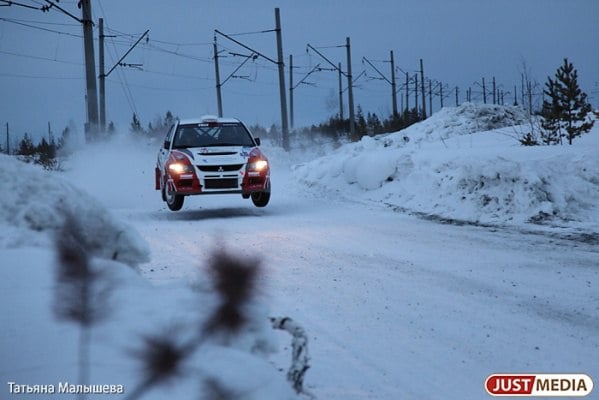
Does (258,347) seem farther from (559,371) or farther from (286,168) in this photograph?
(286,168)

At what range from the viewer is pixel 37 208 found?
14.9 feet

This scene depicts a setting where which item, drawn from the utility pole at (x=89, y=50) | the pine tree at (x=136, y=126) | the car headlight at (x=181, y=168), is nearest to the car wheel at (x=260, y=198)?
the car headlight at (x=181, y=168)

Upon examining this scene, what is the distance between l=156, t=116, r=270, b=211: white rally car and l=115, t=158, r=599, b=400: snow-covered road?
1959mm

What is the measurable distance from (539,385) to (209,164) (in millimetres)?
9631

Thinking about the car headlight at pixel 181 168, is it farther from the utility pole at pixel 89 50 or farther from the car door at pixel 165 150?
the utility pole at pixel 89 50

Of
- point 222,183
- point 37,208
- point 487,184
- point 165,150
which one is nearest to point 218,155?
point 222,183

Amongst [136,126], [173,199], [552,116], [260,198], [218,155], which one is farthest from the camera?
[136,126]

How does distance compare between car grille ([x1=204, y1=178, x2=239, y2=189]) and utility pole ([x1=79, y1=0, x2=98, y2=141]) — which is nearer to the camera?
car grille ([x1=204, y1=178, x2=239, y2=189])

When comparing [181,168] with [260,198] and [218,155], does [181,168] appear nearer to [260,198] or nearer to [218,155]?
[218,155]

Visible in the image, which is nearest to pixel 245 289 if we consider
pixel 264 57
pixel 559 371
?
pixel 559 371

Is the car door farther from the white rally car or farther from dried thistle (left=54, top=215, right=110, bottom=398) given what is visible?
dried thistle (left=54, top=215, right=110, bottom=398)

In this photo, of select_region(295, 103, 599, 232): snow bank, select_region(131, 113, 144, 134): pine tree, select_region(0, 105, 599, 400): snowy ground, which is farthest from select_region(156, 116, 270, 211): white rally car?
select_region(131, 113, 144, 134): pine tree

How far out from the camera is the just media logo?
307 centimetres

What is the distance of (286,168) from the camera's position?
3172cm
